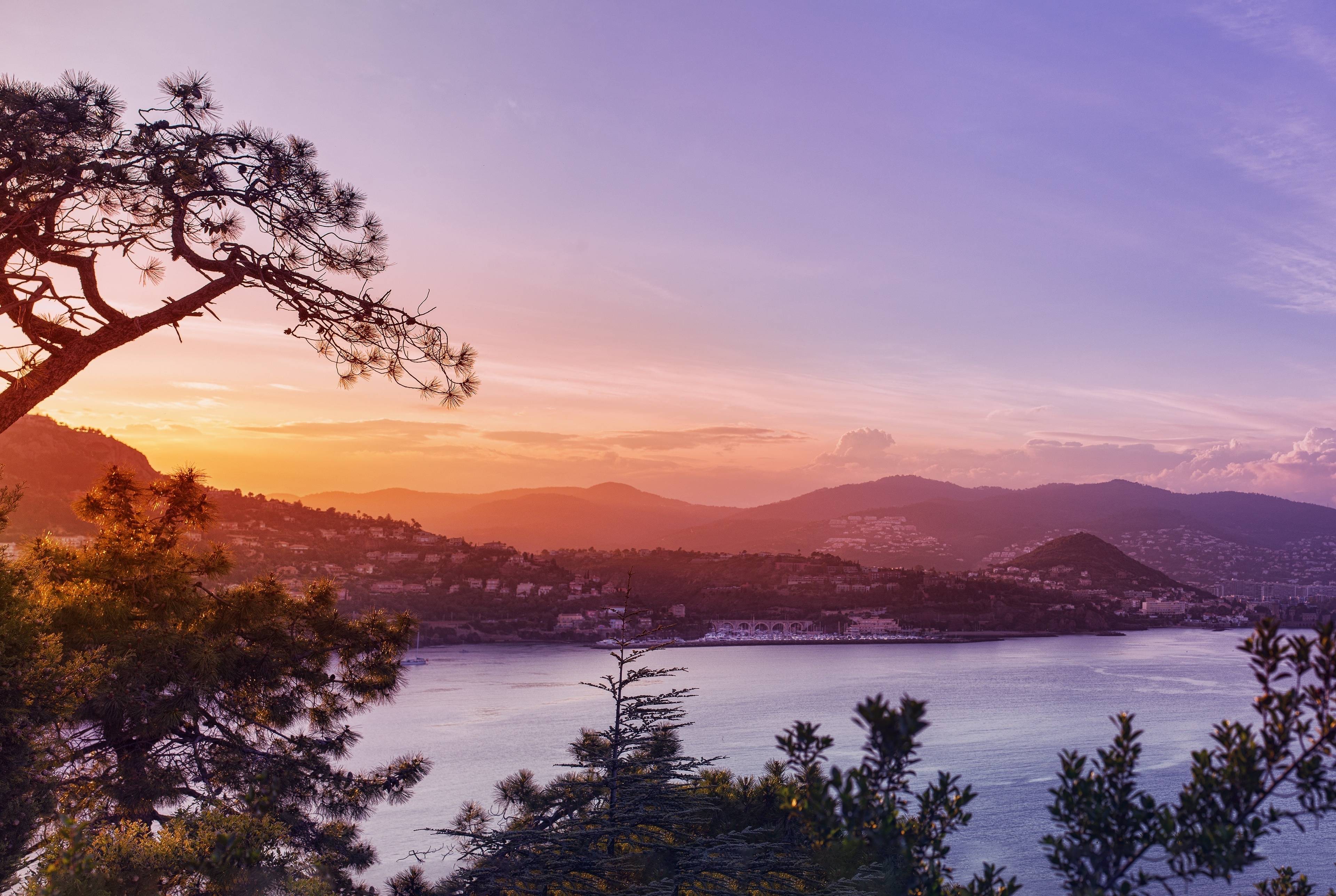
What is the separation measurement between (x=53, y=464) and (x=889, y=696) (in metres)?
16.1

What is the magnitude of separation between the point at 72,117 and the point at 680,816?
4724mm

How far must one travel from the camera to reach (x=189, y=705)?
5953 mm

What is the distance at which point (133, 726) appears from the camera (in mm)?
5922

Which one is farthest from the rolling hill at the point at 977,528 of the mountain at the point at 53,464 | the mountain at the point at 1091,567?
the mountain at the point at 53,464

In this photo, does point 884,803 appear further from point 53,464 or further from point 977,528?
point 977,528

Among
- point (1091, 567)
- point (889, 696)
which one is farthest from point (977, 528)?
point (889, 696)

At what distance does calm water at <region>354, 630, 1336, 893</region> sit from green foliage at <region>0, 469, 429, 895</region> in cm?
762

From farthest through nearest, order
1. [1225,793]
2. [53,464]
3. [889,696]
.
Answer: [889,696], [53,464], [1225,793]

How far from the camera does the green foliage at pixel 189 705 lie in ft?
14.9

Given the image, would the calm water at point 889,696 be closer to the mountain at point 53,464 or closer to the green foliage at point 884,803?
the mountain at point 53,464

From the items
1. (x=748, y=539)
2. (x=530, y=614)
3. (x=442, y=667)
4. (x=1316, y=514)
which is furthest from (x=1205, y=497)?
(x=442, y=667)

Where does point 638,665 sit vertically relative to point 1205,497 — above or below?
below

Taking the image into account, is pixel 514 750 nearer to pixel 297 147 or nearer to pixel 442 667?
pixel 442 667

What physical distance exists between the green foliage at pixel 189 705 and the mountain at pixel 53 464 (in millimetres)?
7556
